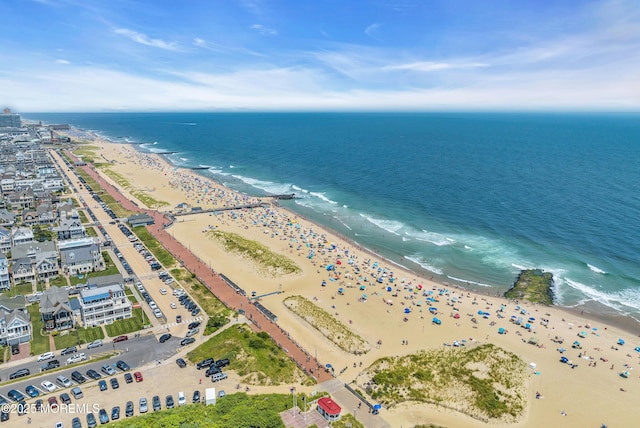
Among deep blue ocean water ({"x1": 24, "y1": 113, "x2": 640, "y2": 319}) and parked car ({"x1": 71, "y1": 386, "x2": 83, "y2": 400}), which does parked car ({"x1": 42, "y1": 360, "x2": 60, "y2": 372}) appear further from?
deep blue ocean water ({"x1": 24, "y1": 113, "x2": 640, "y2": 319})

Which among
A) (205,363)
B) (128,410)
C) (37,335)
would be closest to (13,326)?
(37,335)

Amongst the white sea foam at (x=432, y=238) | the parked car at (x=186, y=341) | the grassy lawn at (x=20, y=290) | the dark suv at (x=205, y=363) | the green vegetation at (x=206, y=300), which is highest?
the white sea foam at (x=432, y=238)

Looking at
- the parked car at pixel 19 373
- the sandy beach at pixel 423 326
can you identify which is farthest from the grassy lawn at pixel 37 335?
the sandy beach at pixel 423 326

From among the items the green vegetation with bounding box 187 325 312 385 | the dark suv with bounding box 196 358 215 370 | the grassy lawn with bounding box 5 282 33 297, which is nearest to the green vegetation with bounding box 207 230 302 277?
the green vegetation with bounding box 187 325 312 385

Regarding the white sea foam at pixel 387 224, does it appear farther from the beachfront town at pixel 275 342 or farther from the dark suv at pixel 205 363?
the dark suv at pixel 205 363

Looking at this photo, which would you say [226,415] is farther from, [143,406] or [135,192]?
[135,192]
